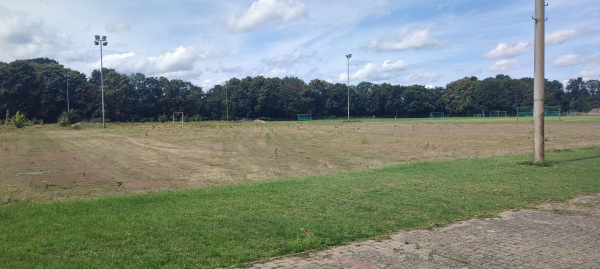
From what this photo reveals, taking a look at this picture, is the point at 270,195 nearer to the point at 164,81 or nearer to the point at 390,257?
the point at 390,257

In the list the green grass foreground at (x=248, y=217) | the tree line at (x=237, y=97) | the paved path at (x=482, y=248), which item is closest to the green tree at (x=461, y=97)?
the tree line at (x=237, y=97)

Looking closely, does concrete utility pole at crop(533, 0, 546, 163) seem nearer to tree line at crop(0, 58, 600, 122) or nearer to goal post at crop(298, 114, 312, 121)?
tree line at crop(0, 58, 600, 122)

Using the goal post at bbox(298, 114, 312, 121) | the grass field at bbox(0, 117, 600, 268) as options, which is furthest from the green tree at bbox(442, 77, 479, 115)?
the grass field at bbox(0, 117, 600, 268)

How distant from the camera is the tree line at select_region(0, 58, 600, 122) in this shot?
8131 centimetres

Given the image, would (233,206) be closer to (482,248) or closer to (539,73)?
(482,248)

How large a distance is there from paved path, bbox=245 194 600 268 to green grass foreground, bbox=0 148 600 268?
394mm

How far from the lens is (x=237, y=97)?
110625 millimetres

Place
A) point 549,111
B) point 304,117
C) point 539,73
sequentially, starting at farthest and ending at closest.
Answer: point 304,117 → point 549,111 → point 539,73

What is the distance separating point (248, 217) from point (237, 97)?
343ft

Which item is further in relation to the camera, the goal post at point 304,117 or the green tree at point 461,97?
the green tree at point 461,97

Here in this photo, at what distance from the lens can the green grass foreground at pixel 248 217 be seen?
217 inches

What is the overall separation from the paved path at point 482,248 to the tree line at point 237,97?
3321 inches

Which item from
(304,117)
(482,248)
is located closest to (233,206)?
(482,248)

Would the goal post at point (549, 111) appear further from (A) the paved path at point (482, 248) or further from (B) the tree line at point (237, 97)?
(A) the paved path at point (482, 248)
